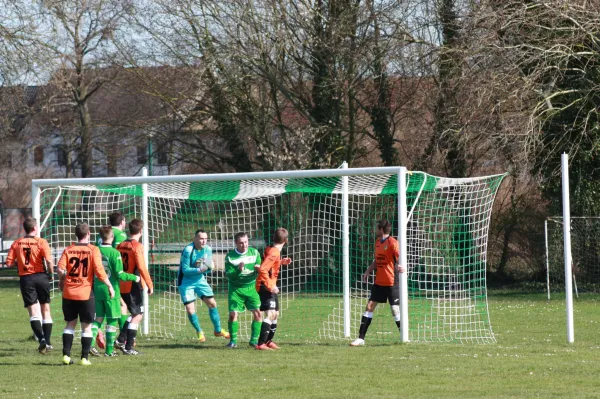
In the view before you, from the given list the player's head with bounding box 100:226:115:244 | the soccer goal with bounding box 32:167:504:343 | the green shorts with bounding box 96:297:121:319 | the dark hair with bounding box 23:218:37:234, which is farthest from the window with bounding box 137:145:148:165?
the green shorts with bounding box 96:297:121:319

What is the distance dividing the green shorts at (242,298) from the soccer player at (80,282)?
2.01 meters

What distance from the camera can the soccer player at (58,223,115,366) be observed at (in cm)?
1087

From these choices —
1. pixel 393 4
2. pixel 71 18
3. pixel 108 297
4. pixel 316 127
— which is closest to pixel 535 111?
pixel 393 4

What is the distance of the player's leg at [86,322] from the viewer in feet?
35.7

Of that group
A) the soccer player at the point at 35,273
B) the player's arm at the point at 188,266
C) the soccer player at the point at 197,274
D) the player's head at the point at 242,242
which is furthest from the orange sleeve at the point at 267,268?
the soccer player at the point at 35,273

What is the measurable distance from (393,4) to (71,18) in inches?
568

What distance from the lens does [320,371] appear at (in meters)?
10.3

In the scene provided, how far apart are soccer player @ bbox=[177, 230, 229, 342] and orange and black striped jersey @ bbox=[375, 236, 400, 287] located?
240cm

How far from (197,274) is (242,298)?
1195 millimetres

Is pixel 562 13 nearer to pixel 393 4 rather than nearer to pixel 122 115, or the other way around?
pixel 393 4

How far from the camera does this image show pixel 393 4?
25.8 metres

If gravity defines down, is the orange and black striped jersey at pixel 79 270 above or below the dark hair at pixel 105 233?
below

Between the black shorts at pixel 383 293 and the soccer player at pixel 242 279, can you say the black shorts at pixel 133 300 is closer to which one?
the soccer player at pixel 242 279

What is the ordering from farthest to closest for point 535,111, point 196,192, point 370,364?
point 535,111, point 196,192, point 370,364
